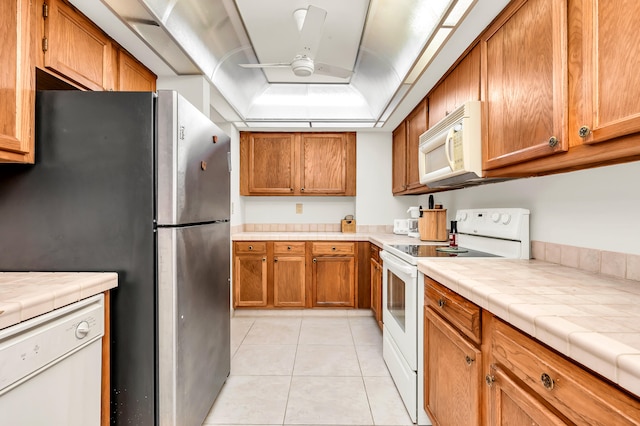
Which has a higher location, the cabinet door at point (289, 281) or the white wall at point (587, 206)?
the white wall at point (587, 206)

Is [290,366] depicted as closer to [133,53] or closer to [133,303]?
[133,303]

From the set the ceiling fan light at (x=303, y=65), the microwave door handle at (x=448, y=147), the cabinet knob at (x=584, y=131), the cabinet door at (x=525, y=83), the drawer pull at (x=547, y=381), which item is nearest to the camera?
the drawer pull at (x=547, y=381)

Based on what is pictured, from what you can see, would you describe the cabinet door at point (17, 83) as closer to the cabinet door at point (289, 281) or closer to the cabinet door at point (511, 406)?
the cabinet door at point (511, 406)

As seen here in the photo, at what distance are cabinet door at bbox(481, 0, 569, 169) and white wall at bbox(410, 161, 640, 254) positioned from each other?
0.31 metres

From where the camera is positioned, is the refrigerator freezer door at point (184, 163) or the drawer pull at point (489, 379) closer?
the drawer pull at point (489, 379)

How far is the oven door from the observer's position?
177cm

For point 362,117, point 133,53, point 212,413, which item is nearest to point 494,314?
point 212,413

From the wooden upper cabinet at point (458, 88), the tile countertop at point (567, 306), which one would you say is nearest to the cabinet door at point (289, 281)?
the wooden upper cabinet at point (458, 88)

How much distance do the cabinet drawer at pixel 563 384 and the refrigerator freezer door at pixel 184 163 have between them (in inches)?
50.6

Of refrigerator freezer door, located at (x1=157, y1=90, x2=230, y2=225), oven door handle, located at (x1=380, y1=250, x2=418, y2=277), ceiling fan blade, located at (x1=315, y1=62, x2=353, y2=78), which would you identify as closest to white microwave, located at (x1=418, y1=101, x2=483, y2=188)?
oven door handle, located at (x1=380, y1=250, x2=418, y2=277)

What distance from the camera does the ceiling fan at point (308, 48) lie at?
1.93 meters

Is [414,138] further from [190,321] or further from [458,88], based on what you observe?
[190,321]

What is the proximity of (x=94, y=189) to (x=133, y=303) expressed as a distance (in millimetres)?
490

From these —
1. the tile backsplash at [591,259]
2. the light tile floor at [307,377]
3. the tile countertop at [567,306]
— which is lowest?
the light tile floor at [307,377]
